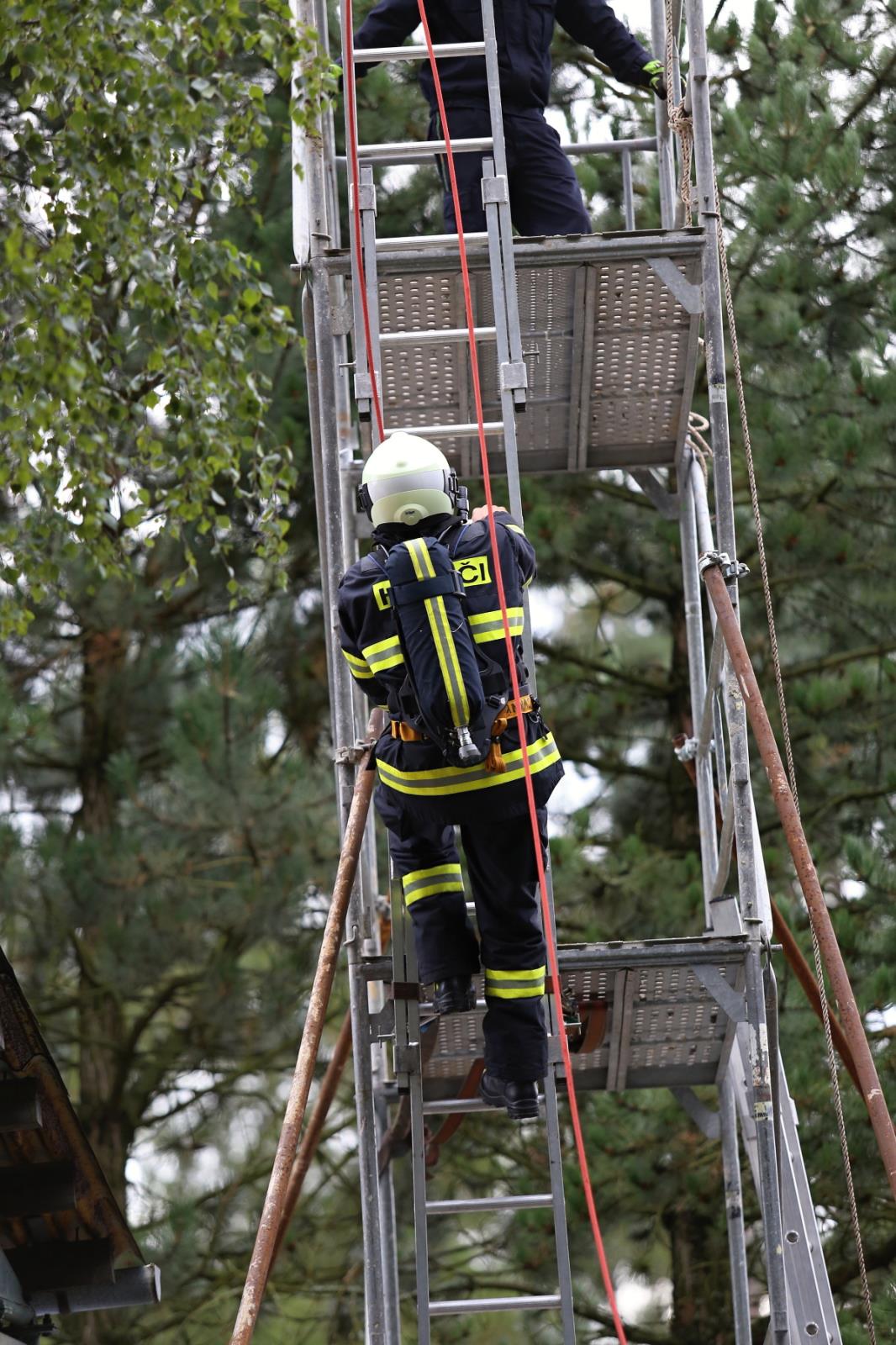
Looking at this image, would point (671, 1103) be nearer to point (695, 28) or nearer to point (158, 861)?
point (158, 861)

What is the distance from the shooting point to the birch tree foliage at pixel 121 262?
7121 millimetres

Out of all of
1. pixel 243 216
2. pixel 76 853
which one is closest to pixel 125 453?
pixel 243 216

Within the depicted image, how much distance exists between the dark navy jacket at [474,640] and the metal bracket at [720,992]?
45.4 inches

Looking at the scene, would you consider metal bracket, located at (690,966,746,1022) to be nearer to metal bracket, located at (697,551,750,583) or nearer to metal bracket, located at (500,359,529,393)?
metal bracket, located at (697,551,750,583)

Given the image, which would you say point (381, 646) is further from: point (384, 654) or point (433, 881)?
point (433, 881)

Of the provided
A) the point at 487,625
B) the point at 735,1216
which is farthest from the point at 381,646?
the point at 735,1216

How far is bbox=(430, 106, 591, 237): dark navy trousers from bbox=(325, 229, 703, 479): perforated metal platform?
→ 37 cm

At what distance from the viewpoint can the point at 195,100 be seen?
8016 millimetres

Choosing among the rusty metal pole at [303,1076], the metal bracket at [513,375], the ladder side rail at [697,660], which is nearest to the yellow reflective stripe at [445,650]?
the rusty metal pole at [303,1076]

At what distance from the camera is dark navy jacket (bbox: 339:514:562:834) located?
4.75 m

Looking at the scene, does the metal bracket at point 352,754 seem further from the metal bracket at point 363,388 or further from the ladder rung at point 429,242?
the ladder rung at point 429,242

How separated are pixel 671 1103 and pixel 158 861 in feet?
11.3

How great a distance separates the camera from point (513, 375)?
17.5 feet

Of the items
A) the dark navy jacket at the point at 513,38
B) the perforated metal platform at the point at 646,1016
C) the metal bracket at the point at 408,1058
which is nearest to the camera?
the metal bracket at the point at 408,1058
